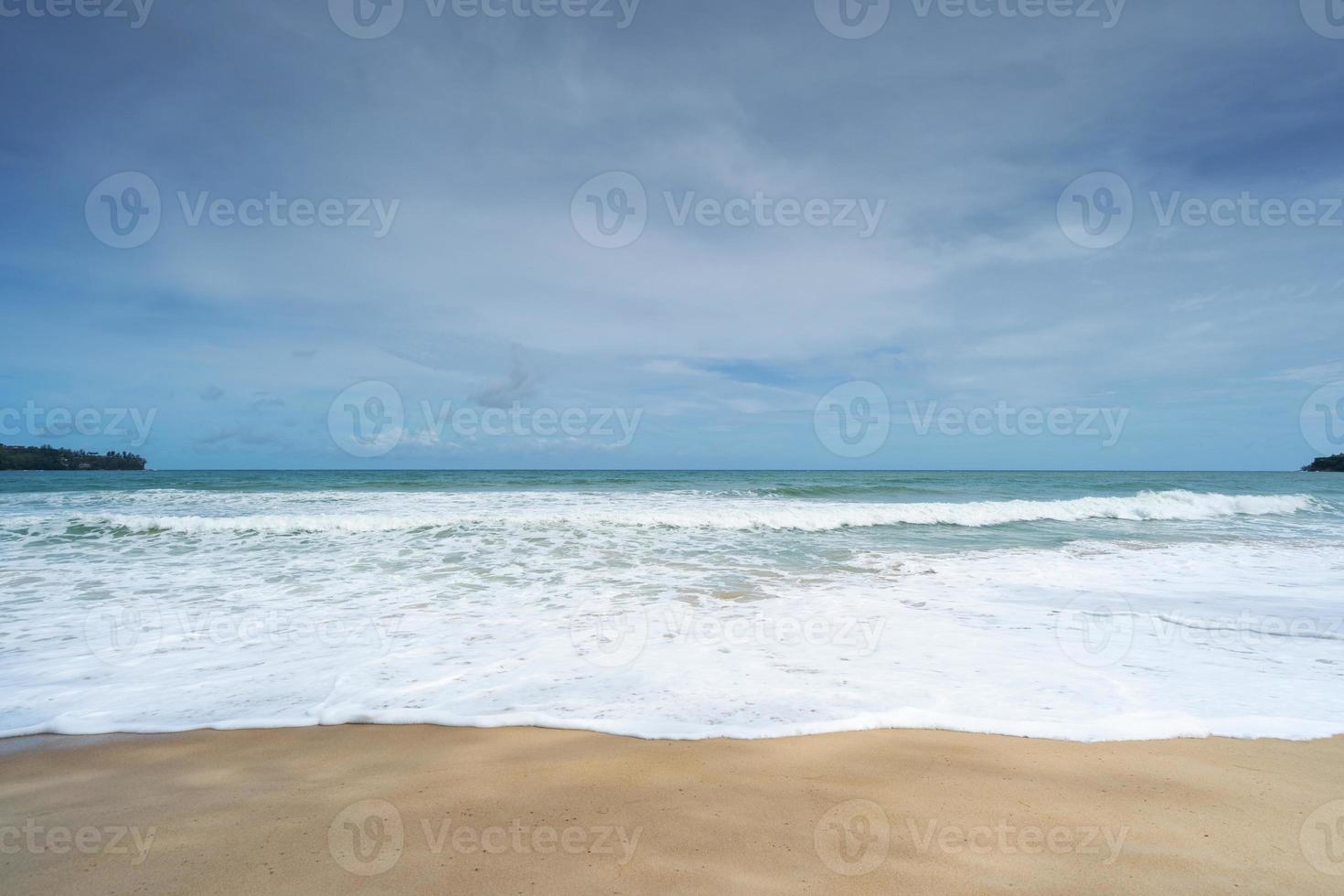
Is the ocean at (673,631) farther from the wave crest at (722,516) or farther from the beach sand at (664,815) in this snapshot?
the wave crest at (722,516)

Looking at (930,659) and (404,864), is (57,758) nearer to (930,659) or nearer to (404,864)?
(404,864)

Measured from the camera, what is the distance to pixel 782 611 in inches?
265

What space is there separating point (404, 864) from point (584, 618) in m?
4.03

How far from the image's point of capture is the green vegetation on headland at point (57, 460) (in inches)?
1806

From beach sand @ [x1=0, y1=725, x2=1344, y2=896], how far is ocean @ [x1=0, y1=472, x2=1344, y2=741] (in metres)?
0.34

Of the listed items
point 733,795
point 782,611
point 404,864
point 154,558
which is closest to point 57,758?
point 404,864

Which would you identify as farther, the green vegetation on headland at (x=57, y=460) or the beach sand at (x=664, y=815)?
the green vegetation on headland at (x=57, y=460)

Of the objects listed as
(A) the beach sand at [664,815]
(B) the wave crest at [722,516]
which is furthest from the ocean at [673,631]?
(B) the wave crest at [722,516]

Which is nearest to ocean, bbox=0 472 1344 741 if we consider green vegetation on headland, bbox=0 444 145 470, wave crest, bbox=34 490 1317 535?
wave crest, bbox=34 490 1317 535

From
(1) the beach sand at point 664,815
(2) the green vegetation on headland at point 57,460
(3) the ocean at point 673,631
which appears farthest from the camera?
(2) the green vegetation on headland at point 57,460

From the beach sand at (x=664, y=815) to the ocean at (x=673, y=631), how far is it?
34 cm

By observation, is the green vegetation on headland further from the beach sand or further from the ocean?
the beach sand

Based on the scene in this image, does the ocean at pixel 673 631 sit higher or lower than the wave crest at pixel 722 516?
lower

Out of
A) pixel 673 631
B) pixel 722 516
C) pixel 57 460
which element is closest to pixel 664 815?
pixel 673 631
